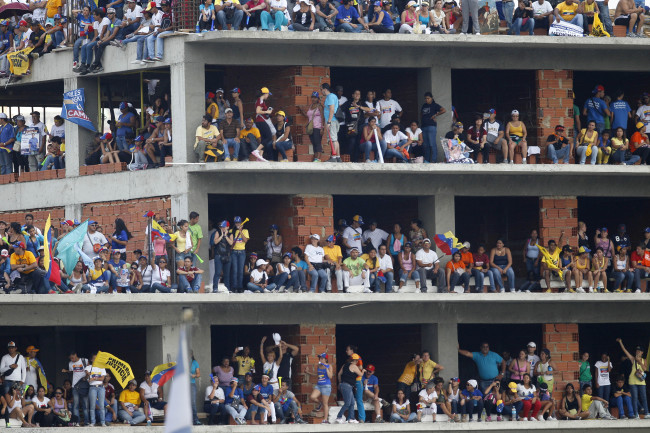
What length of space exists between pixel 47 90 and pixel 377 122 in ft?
32.8

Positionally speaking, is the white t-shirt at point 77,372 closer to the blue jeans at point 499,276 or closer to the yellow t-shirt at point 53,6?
the blue jeans at point 499,276

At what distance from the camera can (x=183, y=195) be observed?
31.7 m

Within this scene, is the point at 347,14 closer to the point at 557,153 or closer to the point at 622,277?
the point at 557,153

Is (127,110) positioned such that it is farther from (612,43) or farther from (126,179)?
(612,43)

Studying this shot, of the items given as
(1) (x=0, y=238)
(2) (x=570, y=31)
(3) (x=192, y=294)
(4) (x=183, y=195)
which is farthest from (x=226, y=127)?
(2) (x=570, y=31)

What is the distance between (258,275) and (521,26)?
8.92 metres

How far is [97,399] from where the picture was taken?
95.3 feet

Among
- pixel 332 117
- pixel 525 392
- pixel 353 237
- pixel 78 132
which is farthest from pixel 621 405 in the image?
pixel 78 132

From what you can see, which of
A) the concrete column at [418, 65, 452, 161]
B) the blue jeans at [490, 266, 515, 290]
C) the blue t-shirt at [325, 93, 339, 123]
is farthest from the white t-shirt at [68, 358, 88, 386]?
the concrete column at [418, 65, 452, 161]

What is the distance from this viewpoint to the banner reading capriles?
3350 centimetres

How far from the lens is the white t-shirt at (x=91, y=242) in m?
29.9

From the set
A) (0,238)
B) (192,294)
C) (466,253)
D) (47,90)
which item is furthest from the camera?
(47,90)

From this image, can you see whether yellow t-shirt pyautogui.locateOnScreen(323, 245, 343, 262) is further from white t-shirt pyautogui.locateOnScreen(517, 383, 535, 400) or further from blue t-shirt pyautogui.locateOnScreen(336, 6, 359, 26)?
blue t-shirt pyautogui.locateOnScreen(336, 6, 359, 26)

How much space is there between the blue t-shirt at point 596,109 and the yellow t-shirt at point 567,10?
214cm
